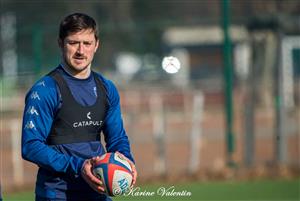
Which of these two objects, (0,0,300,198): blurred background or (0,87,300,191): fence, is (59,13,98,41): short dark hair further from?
(0,87,300,191): fence

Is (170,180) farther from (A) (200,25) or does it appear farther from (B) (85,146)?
(B) (85,146)

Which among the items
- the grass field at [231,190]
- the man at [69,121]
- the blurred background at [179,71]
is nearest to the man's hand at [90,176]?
the man at [69,121]

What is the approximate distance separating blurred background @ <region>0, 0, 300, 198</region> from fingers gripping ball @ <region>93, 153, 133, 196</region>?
725cm

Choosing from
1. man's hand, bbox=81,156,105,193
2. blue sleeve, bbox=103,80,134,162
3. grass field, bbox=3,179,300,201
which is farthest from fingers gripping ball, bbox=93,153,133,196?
grass field, bbox=3,179,300,201

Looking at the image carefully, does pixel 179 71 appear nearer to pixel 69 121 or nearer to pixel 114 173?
pixel 69 121

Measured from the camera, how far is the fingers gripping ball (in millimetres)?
4195

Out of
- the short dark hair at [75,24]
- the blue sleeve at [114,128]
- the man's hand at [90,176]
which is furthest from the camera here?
the blue sleeve at [114,128]

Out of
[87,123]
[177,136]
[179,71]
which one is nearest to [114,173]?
[87,123]

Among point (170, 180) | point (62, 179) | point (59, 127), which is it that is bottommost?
point (170, 180)

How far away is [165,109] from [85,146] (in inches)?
801

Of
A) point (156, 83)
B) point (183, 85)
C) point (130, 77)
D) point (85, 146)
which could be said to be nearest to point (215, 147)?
point (156, 83)

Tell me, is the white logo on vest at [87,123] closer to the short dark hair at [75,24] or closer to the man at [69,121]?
the man at [69,121]

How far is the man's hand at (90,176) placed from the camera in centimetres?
417

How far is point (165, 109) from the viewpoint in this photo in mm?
24734
